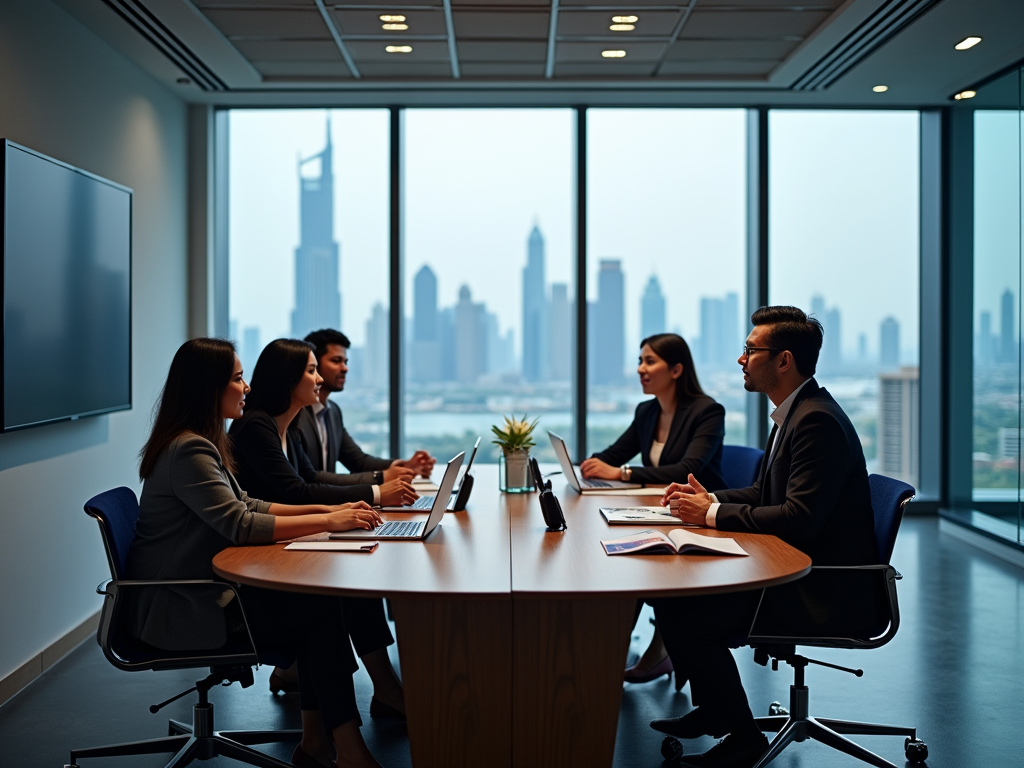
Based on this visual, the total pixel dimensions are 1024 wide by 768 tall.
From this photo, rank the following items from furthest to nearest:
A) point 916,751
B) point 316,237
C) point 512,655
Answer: point 316,237 → point 916,751 → point 512,655

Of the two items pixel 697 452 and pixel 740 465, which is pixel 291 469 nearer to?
pixel 697 452

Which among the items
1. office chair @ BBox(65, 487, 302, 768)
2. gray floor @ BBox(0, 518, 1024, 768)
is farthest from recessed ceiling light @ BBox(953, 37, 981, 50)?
office chair @ BBox(65, 487, 302, 768)

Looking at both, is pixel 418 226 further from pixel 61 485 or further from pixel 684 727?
pixel 684 727

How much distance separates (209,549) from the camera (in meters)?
2.89

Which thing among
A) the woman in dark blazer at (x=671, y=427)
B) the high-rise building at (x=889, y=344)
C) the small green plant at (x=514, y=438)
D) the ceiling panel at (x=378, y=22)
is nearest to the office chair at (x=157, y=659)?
the small green plant at (x=514, y=438)

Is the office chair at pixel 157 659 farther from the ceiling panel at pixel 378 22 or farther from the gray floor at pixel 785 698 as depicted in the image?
the ceiling panel at pixel 378 22

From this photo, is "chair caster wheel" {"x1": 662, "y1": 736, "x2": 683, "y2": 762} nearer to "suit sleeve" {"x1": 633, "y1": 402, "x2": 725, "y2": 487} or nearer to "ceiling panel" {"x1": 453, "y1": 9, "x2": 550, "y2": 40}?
"suit sleeve" {"x1": 633, "y1": 402, "x2": 725, "y2": 487}

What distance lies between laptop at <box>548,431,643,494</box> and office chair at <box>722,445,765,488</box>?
1.46ft

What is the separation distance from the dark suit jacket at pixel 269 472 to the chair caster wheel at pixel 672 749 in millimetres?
1405

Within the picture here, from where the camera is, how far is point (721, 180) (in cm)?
718

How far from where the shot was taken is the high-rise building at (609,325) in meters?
7.08

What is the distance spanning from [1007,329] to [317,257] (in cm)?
494

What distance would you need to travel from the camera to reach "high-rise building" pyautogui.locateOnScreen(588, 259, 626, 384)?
7.08 meters

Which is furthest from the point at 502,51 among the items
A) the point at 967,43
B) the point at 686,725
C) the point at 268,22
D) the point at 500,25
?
the point at 686,725
